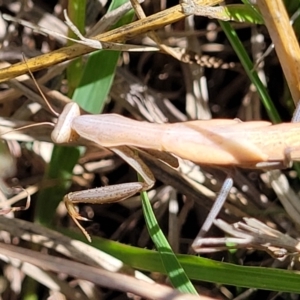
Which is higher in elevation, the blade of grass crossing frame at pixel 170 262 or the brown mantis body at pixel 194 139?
the brown mantis body at pixel 194 139

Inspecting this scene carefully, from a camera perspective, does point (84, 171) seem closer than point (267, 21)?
No

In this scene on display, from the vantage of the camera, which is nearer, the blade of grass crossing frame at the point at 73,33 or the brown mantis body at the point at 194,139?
the brown mantis body at the point at 194,139

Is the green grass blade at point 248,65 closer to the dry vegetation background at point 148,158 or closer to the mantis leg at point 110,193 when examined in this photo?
the dry vegetation background at point 148,158

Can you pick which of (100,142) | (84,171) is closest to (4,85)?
(84,171)

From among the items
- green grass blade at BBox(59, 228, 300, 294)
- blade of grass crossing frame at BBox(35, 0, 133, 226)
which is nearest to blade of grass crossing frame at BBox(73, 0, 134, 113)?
blade of grass crossing frame at BBox(35, 0, 133, 226)

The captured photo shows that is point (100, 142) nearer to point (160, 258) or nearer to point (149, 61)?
point (160, 258)

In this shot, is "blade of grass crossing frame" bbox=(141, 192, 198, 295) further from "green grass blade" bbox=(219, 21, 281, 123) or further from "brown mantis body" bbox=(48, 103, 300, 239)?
"green grass blade" bbox=(219, 21, 281, 123)

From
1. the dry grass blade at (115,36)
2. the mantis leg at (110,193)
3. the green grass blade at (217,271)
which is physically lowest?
the green grass blade at (217,271)

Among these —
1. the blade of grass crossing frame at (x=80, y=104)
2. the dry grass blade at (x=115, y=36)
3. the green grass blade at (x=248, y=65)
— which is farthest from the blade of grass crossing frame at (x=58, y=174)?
the green grass blade at (x=248, y=65)
